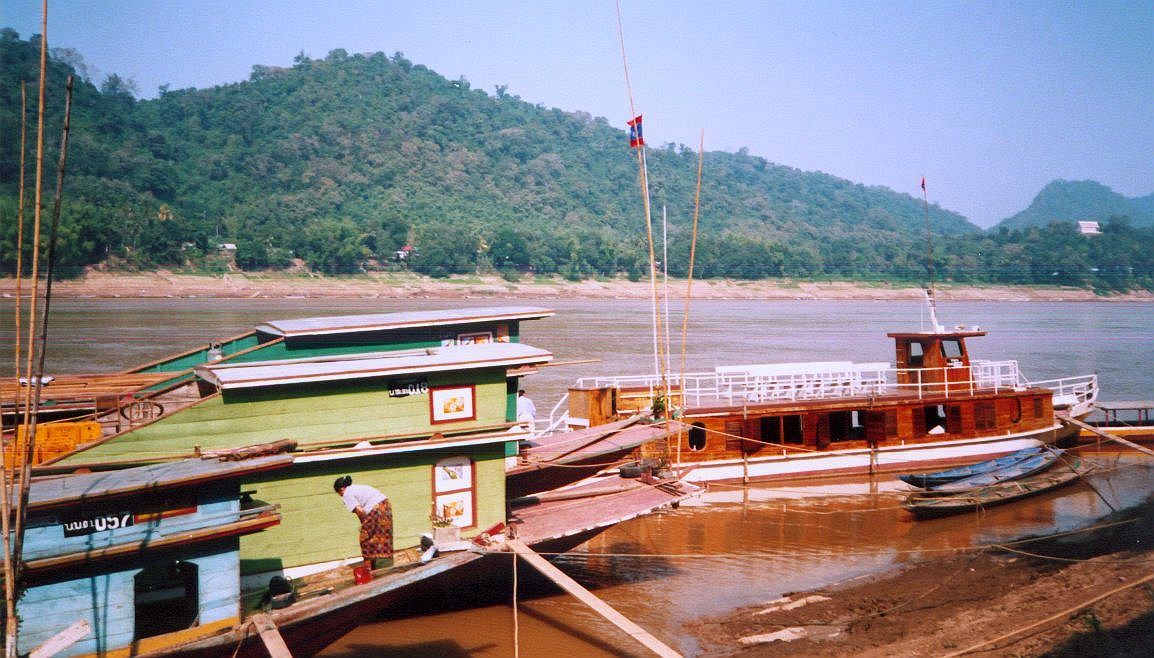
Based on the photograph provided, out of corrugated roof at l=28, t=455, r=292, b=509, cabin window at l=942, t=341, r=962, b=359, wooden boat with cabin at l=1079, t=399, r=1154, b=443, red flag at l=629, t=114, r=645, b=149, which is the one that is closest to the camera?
corrugated roof at l=28, t=455, r=292, b=509

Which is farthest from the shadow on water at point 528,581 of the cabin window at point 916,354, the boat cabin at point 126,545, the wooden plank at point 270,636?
the cabin window at point 916,354

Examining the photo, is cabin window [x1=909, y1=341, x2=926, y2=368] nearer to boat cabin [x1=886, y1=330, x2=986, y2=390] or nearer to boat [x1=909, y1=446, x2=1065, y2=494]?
boat cabin [x1=886, y1=330, x2=986, y2=390]

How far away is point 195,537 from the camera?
28.7ft

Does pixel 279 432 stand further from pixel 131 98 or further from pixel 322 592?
pixel 131 98

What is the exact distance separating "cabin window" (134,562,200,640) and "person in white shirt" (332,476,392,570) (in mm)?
1865

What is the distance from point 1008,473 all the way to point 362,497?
1578 centimetres

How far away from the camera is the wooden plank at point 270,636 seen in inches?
334

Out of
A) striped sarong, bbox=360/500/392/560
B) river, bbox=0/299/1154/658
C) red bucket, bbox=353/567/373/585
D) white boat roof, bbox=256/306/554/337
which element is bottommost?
river, bbox=0/299/1154/658

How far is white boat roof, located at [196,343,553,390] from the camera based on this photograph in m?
10.4

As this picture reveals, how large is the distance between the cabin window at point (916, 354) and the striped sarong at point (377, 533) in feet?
59.1

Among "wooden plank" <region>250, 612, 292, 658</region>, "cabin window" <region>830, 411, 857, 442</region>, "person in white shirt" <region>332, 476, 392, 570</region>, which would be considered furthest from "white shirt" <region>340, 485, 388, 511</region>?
"cabin window" <region>830, 411, 857, 442</region>

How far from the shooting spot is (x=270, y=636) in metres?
8.82

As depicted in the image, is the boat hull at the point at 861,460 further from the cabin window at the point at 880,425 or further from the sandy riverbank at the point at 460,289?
the sandy riverbank at the point at 460,289

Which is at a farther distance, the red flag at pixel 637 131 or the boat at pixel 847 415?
the boat at pixel 847 415
